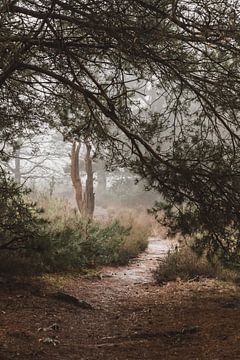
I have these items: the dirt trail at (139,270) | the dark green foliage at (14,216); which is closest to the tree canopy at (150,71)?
the dark green foliage at (14,216)

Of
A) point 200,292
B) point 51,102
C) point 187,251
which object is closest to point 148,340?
point 200,292

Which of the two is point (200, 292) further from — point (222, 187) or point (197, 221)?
point (222, 187)

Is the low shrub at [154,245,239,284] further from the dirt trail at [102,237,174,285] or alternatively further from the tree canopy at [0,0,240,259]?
the tree canopy at [0,0,240,259]

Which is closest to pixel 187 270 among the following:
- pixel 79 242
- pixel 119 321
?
pixel 79 242

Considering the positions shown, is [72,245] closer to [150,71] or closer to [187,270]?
[187,270]

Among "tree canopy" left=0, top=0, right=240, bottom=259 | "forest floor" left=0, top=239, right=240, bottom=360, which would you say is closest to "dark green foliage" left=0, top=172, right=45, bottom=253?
"forest floor" left=0, top=239, right=240, bottom=360

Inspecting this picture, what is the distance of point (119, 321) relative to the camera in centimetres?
518

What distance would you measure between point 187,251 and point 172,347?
5060mm

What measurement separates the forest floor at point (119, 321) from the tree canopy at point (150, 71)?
99 centimetres

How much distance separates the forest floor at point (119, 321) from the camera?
3752mm

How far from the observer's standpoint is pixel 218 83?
199 inches

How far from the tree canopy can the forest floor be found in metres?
0.99

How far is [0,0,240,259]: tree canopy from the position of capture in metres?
3.80

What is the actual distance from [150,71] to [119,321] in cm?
290
